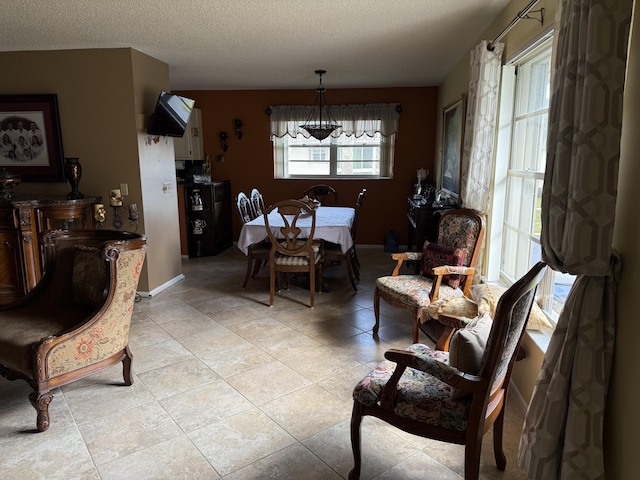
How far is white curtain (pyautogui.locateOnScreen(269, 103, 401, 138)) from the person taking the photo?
20.2 ft

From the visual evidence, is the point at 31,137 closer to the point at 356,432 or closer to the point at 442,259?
the point at 442,259

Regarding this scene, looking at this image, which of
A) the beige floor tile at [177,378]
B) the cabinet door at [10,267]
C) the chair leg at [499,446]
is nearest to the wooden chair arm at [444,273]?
the chair leg at [499,446]

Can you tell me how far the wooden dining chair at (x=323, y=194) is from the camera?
6.12 metres

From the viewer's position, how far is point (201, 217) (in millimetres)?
6004

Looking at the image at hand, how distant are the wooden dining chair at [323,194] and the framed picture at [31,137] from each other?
3.01 meters

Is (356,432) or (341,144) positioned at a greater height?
(341,144)

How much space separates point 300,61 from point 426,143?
2.48m

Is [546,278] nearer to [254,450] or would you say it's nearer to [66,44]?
[254,450]

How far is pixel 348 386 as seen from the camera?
256 centimetres

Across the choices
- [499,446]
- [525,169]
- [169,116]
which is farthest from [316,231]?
[499,446]

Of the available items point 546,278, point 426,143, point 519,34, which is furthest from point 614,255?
point 426,143

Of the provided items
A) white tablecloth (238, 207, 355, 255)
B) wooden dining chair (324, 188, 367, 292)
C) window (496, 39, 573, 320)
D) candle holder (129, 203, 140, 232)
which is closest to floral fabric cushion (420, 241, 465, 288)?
window (496, 39, 573, 320)

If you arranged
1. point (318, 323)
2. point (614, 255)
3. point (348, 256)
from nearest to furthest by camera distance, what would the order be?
point (614, 255) → point (318, 323) → point (348, 256)

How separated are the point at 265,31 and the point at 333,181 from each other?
320 centimetres
